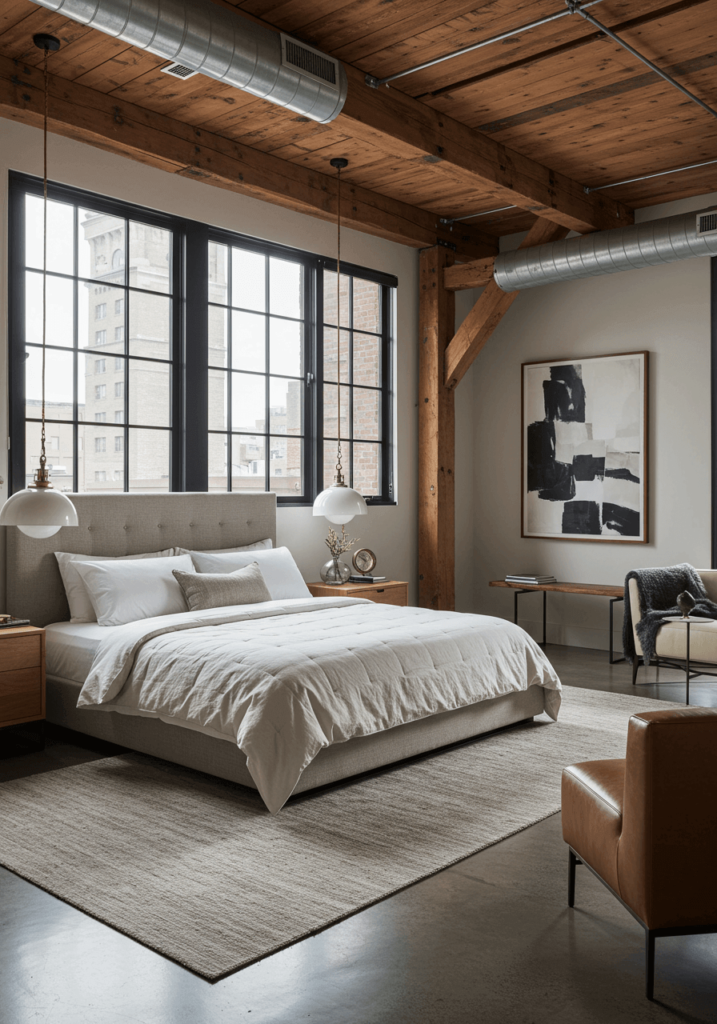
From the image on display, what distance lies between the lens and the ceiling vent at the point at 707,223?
5816mm

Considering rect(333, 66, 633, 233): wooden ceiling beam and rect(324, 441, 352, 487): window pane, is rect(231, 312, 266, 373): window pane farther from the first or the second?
rect(333, 66, 633, 233): wooden ceiling beam

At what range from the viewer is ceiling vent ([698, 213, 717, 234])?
19.1ft

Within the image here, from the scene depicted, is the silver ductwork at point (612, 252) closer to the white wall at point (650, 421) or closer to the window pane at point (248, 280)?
the white wall at point (650, 421)

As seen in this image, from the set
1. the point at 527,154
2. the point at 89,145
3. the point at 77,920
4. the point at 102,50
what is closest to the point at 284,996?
the point at 77,920

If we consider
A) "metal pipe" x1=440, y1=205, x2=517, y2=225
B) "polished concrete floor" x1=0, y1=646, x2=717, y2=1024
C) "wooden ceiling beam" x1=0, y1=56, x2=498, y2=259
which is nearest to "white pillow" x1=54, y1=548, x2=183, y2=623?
"polished concrete floor" x1=0, y1=646, x2=717, y2=1024

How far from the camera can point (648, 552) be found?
7.23m

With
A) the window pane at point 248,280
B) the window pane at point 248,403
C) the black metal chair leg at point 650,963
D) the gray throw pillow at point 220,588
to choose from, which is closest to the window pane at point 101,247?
the window pane at point 248,280

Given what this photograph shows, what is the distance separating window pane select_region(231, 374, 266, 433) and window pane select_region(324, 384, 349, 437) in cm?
66

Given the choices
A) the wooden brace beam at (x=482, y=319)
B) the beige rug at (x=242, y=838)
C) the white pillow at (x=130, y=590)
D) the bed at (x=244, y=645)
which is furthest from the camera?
the wooden brace beam at (x=482, y=319)

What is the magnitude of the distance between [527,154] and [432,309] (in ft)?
5.91

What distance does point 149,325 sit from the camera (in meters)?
5.85

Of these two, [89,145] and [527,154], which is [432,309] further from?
[89,145]

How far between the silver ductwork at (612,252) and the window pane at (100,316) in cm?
306

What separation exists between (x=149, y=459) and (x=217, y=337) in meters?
1.05
